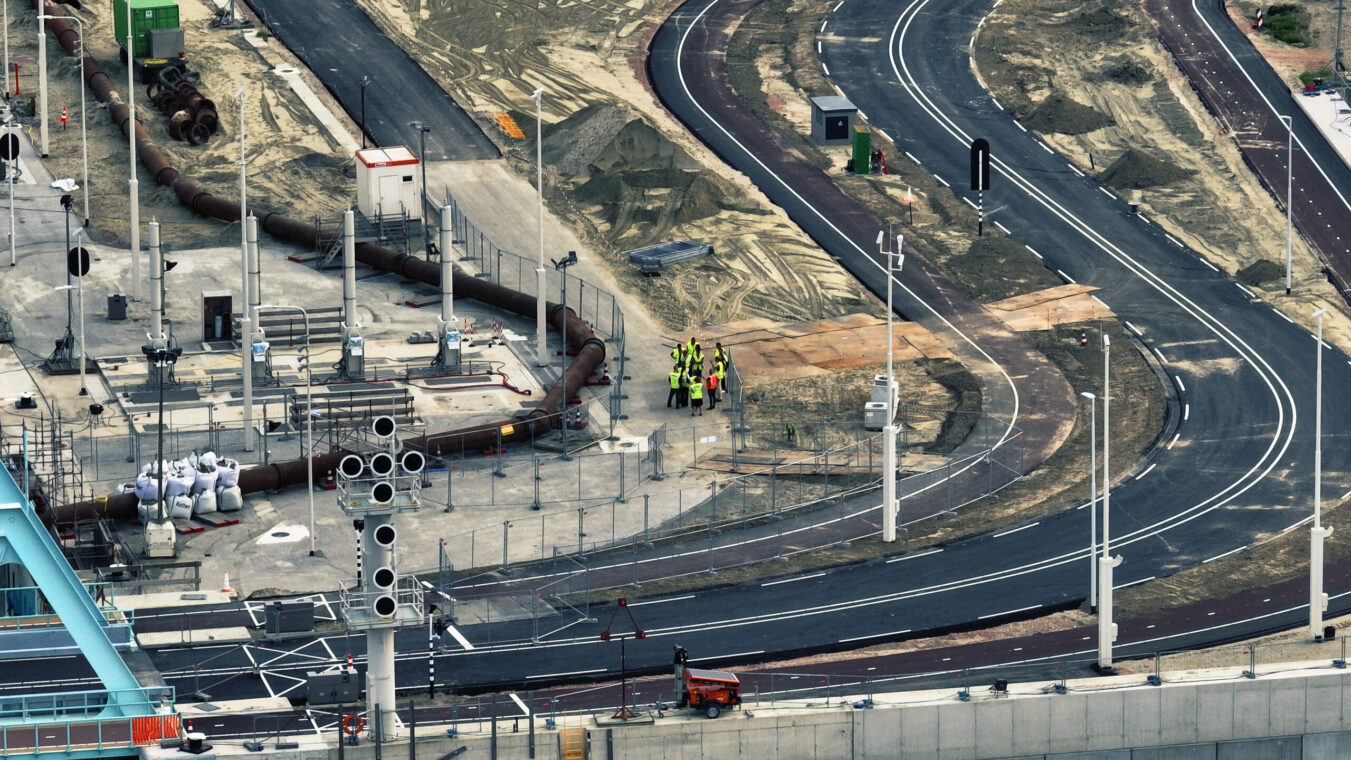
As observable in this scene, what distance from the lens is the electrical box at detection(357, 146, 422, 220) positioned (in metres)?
140

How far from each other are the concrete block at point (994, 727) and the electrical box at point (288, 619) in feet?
74.4

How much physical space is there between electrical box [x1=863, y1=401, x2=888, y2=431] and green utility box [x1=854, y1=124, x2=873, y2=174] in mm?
30495

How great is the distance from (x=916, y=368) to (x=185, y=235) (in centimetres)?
3498

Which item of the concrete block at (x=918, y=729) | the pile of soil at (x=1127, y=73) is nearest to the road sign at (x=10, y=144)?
the pile of soil at (x=1127, y=73)

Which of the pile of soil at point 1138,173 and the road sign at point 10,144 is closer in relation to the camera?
the road sign at point 10,144

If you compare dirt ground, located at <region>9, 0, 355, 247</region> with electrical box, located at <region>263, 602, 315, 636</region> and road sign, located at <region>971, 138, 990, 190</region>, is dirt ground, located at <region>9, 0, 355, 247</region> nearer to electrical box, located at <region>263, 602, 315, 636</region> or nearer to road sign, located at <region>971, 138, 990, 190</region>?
road sign, located at <region>971, 138, 990, 190</region>

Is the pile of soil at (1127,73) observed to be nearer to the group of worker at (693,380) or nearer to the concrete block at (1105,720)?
A: the group of worker at (693,380)

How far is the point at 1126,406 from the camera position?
4988 inches

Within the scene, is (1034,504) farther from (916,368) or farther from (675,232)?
(675,232)

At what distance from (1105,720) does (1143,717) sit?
1338mm

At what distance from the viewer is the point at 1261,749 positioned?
9988 centimetres

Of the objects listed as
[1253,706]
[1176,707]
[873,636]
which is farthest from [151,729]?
[1253,706]

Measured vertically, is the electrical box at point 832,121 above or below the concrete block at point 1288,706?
above

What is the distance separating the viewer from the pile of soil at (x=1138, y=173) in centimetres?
15038
